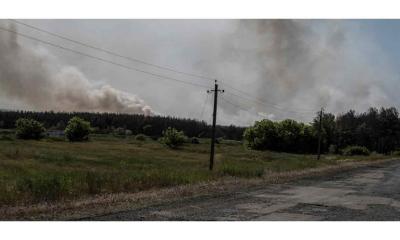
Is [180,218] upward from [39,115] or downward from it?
downward

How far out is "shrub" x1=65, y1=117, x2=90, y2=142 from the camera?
74.9 metres

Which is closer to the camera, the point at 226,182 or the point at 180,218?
the point at 180,218

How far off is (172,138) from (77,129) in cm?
2431

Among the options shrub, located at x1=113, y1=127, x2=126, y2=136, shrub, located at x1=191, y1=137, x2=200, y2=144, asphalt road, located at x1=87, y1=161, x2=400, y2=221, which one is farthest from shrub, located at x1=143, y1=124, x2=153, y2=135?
asphalt road, located at x1=87, y1=161, x2=400, y2=221

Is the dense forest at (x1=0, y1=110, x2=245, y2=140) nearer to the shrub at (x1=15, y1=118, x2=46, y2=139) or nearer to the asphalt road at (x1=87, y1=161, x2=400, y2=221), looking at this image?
the shrub at (x1=15, y1=118, x2=46, y2=139)

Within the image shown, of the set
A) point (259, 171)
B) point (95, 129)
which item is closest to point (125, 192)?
point (259, 171)

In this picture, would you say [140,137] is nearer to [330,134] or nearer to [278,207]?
[330,134]

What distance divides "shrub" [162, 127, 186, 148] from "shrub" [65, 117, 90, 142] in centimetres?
1954

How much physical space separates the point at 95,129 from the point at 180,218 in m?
79.0

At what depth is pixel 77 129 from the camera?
259ft

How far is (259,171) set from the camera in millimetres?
30734

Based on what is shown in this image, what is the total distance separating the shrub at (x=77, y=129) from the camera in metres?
74.9

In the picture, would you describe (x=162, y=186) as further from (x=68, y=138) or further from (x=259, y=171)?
(x=68, y=138)

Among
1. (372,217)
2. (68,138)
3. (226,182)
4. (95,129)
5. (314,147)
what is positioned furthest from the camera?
(314,147)
